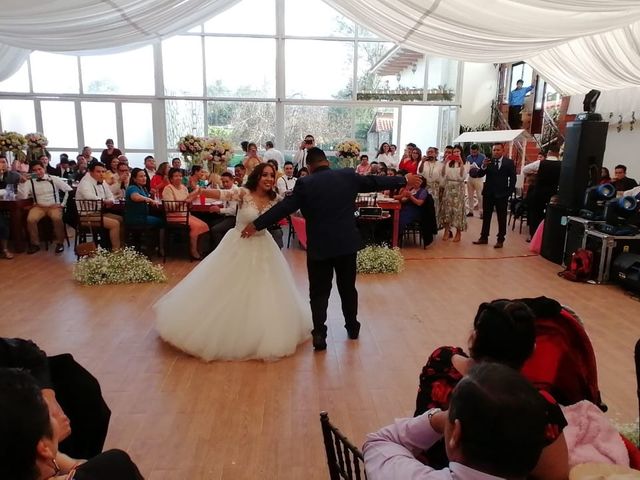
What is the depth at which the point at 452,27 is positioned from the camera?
5.31 metres

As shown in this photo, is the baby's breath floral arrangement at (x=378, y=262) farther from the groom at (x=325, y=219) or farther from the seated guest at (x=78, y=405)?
the seated guest at (x=78, y=405)

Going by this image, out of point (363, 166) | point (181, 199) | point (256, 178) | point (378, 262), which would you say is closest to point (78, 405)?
point (256, 178)

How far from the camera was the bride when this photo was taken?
3691 mm

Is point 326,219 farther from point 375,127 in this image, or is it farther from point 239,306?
point 375,127

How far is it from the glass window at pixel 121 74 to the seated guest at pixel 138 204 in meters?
7.44

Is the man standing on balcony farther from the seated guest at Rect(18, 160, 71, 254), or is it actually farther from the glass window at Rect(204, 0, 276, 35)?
the seated guest at Rect(18, 160, 71, 254)

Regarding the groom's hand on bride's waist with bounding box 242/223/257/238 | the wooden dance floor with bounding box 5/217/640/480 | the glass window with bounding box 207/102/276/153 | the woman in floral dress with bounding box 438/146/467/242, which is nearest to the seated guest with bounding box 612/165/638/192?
the woman in floral dress with bounding box 438/146/467/242

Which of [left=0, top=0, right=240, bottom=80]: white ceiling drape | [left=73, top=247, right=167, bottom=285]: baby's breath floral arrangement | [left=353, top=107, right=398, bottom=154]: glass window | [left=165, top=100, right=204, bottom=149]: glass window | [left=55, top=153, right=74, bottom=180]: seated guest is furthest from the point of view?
[left=353, top=107, right=398, bottom=154]: glass window

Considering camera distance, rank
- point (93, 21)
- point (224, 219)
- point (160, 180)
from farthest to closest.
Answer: point (160, 180), point (224, 219), point (93, 21)

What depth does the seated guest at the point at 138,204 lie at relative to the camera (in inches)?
253

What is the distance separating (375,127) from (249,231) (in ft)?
35.0

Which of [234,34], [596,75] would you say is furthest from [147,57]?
[596,75]

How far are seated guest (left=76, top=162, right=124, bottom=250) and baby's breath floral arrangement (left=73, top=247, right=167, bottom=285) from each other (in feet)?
2.80

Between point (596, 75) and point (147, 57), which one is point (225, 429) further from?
point (147, 57)
